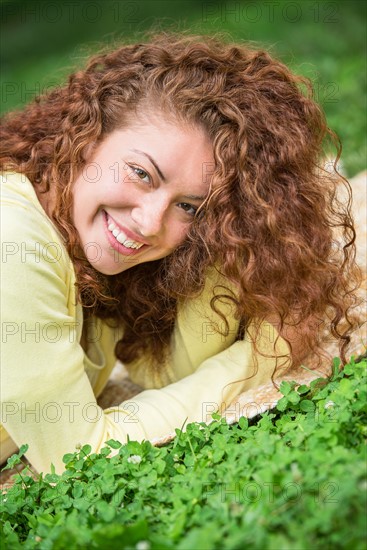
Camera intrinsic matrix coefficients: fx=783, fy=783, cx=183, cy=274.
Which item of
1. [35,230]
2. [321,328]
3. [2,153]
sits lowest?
[321,328]

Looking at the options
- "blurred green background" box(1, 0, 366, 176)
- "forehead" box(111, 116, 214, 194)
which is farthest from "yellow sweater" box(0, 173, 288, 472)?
"blurred green background" box(1, 0, 366, 176)

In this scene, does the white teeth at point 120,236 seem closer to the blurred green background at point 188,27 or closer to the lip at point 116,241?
the lip at point 116,241

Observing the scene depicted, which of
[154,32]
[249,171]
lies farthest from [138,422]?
[154,32]

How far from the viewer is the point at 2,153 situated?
271 centimetres

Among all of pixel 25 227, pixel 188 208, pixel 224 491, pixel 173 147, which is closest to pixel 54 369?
pixel 25 227

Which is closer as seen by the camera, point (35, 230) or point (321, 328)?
point (35, 230)

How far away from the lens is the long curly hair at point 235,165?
244 centimetres

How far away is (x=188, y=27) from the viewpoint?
586cm

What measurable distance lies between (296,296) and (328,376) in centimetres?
35

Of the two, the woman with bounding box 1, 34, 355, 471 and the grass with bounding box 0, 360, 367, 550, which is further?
the woman with bounding box 1, 34, 355, 471

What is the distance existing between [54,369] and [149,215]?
21.6 inches

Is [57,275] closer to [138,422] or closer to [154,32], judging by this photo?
[138,422]

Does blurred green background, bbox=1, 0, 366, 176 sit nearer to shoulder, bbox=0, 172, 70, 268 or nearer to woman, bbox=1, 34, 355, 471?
woman, bbox=1, 34, 355, 471

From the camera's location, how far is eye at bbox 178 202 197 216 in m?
2.45
